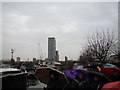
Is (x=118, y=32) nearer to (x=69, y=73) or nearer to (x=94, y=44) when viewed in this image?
(x=94, y=44)

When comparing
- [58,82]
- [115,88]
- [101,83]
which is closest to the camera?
[115,88]

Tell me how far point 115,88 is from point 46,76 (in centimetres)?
389

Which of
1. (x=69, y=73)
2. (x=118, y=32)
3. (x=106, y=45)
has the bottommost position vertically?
(x=69, y=73)

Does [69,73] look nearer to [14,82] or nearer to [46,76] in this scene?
[46,76]

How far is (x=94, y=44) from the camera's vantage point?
83.7ft

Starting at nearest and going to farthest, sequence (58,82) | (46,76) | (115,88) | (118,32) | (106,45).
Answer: (115,88) → (58,82) → (46,76) → (118,32) → (106,45)

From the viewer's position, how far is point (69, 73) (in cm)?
708

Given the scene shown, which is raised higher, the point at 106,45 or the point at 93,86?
the point at 106,45

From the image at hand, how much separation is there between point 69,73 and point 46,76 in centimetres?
92

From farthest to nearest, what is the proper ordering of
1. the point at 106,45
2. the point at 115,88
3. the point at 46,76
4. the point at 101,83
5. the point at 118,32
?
the point at 106,45
the point at 118,32
the point at 46,76
the point at 101,83
the point at 115,88

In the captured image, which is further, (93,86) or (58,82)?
(58,82)

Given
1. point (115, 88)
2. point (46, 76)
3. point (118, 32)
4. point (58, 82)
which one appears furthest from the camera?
point (118, 32)

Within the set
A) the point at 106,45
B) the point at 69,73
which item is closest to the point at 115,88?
the point at 69,73

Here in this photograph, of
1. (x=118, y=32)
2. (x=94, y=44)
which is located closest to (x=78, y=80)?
(x=118, y=32)
